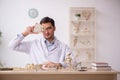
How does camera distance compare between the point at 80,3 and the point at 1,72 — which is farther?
the point at 80,3

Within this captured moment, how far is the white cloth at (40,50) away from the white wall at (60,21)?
4.85ft

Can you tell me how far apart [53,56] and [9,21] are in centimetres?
202

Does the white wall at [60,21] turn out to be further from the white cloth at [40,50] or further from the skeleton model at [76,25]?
the white cloth at [40,50]

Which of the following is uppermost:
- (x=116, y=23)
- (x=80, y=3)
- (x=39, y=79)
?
(x=80, y=3)

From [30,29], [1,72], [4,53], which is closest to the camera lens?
[1,72]

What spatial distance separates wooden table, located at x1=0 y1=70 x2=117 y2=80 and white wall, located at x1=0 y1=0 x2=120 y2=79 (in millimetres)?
2266

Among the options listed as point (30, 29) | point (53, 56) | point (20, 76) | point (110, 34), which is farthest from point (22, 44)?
point (110, 34)

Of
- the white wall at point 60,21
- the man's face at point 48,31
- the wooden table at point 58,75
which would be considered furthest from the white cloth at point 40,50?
the white wall at point 60,21

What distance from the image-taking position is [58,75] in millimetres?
3189

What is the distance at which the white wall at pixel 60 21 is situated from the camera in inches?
214

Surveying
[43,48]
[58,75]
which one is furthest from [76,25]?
[58,75]

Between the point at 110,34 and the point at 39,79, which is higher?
the point at 110,34

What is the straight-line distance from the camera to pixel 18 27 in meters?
5.45

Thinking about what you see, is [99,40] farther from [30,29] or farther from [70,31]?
[30,29]
